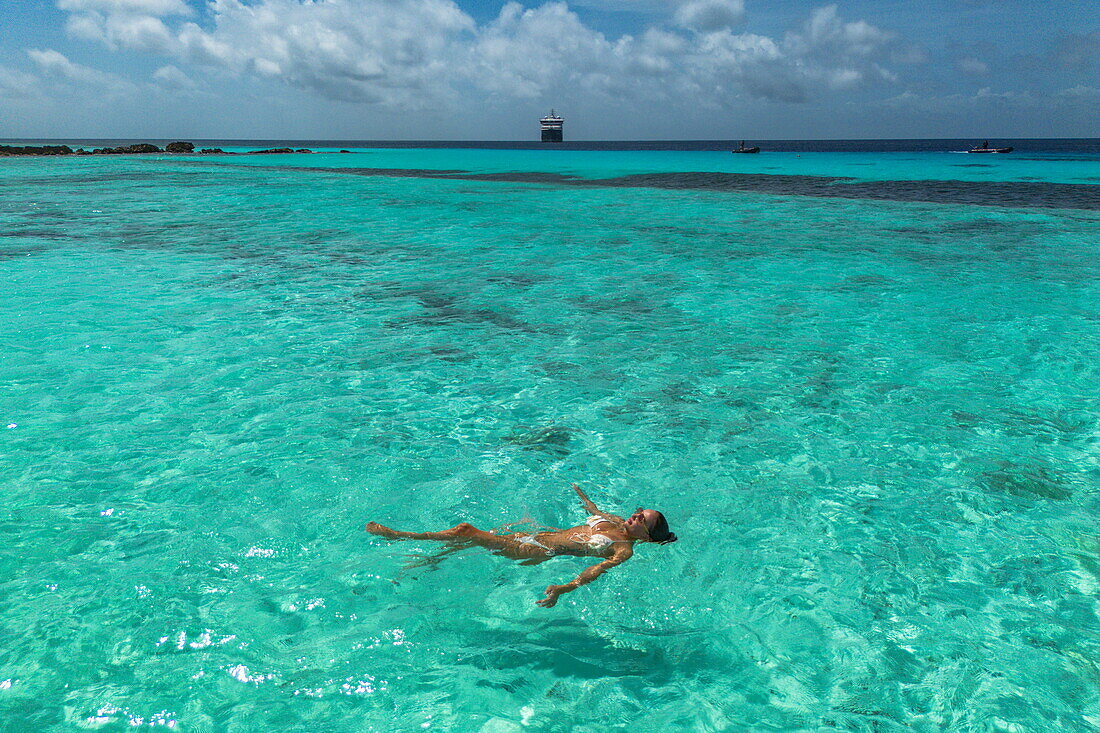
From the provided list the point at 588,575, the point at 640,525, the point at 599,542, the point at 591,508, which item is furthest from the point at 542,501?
the point at 588,575

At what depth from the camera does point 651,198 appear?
119 ft

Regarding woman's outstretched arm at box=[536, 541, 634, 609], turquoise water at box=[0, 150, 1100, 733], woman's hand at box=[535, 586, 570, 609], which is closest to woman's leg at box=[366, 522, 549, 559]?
turquoise water at box=[0, 150, 1100, 733]

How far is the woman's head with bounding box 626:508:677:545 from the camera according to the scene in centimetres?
546

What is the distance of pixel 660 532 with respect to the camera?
5523 mm

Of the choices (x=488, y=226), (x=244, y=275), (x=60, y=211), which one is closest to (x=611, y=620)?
(x=244, y=275)

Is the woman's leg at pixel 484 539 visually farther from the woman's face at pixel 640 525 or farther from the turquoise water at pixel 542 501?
the woman's face at pixel 640 525

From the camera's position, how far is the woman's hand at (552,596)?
468cm

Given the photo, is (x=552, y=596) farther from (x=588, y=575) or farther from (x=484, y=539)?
(x=484, y=539)

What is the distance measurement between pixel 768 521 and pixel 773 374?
3895 millimetres

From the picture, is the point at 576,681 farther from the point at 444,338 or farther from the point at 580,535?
the point at 444,338

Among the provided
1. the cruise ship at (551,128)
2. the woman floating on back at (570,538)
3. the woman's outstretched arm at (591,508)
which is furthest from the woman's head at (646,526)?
the cruise ship at (551,128)

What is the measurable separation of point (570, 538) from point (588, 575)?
472 millimetres

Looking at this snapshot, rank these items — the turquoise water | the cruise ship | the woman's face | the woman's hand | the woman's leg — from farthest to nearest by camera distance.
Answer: the cruise ship → the woman's face → the woman's leg → the woman's hand → the turquoise water

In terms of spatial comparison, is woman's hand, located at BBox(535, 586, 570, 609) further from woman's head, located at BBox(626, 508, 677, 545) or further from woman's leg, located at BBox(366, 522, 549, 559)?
woman's head, located at BBox(626, 508, 677, 545)
